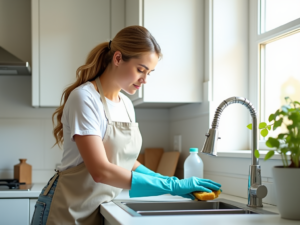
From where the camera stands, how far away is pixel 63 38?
2.57 metres

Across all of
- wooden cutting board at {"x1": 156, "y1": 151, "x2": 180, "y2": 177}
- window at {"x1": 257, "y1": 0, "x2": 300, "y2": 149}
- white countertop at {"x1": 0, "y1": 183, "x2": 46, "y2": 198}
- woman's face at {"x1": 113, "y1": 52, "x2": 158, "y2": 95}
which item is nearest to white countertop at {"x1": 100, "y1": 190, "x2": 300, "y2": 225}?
woman's face at {"x1": 113, "y1": 52, "x2": 158, "y2": 95}

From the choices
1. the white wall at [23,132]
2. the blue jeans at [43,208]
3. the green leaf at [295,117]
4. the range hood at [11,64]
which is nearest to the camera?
the green leaf at [295,117]

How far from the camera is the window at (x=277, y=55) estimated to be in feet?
6.08

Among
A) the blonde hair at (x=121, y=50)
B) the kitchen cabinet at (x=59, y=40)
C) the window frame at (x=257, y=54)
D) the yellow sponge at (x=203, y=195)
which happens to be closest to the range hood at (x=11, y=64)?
the kitchen cabinet at (x=59, y=40)

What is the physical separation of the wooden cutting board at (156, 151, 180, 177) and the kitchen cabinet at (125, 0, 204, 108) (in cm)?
45

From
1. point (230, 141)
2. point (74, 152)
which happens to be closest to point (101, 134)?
point (74, 152)

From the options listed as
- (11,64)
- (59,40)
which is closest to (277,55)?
(59,40)

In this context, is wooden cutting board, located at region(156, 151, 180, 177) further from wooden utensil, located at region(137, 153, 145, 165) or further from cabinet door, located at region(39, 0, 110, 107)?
cabinet door, located at region(39, 0, 110, 107)

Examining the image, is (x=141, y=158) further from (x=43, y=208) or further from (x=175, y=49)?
(x=43, y=208)

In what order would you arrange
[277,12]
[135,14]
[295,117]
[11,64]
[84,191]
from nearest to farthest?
[295,117], [84,191], [277,12], [135,14], [11,64]

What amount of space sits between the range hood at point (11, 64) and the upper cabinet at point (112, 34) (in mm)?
81

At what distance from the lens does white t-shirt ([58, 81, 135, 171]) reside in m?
1.45

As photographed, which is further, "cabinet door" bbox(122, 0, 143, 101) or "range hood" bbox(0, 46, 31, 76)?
"range hood" bbox(0, 46, 31, 76)

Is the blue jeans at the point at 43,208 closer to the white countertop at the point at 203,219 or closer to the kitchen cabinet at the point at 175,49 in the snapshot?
the white countertop at the point at 203,219
